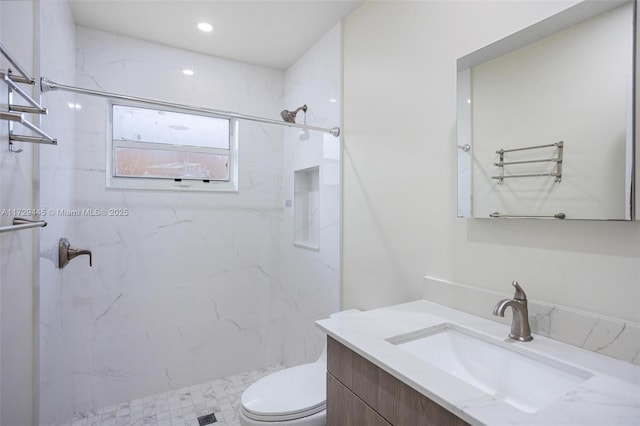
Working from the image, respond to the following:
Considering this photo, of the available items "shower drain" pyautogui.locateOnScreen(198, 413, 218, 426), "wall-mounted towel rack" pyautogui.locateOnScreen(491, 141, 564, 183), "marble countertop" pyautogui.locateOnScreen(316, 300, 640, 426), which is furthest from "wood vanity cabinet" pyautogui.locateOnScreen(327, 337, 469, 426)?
"shower drain" pyautogui.locateOnScreen(198, 413, 218, 426)

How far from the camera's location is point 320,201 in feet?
7.72

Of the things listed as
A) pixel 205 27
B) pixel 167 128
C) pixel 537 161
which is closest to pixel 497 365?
pixel 537 161

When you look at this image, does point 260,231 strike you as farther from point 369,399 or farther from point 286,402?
point 369,399

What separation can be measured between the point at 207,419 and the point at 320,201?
1.61 metres

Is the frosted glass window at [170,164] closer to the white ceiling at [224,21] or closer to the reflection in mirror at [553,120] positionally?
the white ceiling at [224,21]

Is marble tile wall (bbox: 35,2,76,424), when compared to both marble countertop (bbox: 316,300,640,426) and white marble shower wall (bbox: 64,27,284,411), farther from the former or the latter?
marble countertop (bbox: 316,300,640,426)

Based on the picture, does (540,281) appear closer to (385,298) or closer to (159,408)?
(385,298)

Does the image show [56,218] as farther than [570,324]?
Yes

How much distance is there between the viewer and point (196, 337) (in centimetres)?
259

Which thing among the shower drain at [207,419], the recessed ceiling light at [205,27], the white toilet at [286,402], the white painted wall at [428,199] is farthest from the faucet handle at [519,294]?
the recessed ceiling light at [205,27]

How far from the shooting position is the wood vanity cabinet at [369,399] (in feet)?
2.67

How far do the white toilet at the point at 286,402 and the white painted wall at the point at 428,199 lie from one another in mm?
523

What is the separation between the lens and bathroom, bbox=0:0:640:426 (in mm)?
1144

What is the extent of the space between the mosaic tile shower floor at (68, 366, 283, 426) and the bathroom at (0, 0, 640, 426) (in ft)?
0.26
